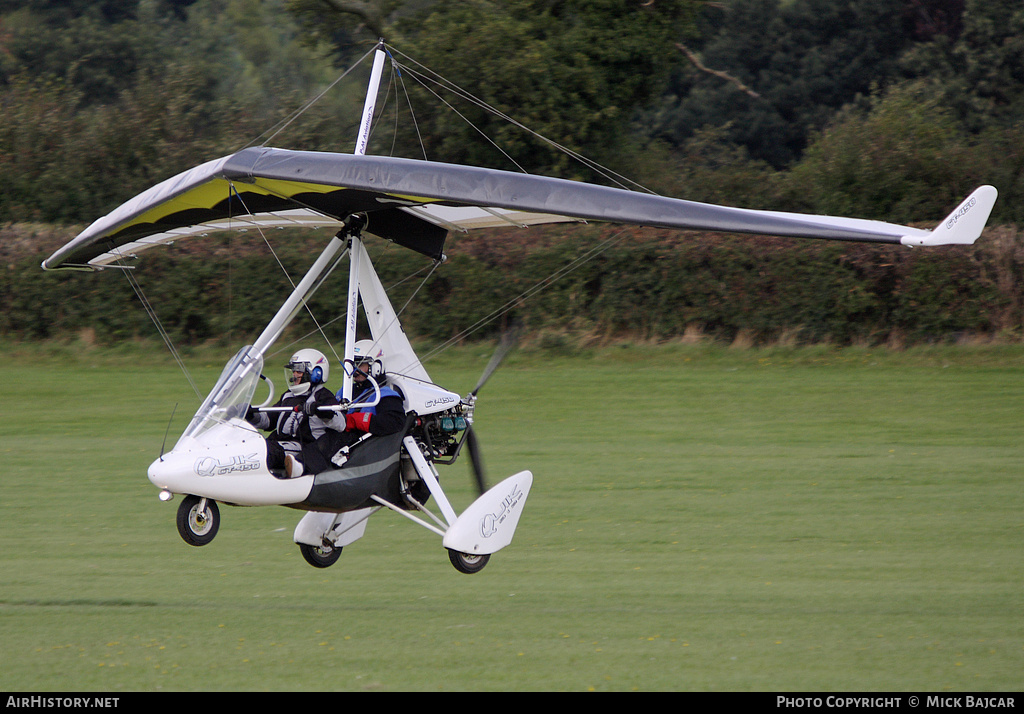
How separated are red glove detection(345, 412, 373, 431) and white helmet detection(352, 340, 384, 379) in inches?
17.6

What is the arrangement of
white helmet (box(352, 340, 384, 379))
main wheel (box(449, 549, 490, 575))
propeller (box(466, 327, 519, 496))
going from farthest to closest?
propeller (box(466, 327, 519, 496)) → main wheel (box(449, 549, 490, 575)) → white helmet (box(352, 340, 384, 379))

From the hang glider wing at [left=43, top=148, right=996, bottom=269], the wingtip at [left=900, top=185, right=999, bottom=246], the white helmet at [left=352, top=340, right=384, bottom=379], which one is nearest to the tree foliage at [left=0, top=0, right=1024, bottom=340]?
the white helmet at [left=352, top=340, right=384, bottom=379]

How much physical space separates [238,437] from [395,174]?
2336 millimetres

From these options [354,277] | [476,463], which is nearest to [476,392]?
[476,463]

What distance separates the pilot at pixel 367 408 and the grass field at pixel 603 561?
1.59m

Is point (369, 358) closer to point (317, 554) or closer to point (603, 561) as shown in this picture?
point (317, 554)

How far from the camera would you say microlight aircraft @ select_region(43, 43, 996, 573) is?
880 centimetres

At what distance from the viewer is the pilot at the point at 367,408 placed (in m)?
9.71

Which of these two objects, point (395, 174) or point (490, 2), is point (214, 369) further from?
point (395, 174)

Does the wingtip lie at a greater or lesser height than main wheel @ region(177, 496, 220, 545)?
greater

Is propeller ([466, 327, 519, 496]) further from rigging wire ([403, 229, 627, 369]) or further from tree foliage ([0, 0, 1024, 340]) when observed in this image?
tree foliage ([0, 0, 1024, 340])

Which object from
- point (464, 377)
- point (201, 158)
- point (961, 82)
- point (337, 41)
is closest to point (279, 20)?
point (337, 41)

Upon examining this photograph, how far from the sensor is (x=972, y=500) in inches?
575

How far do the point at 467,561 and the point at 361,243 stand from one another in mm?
2924
